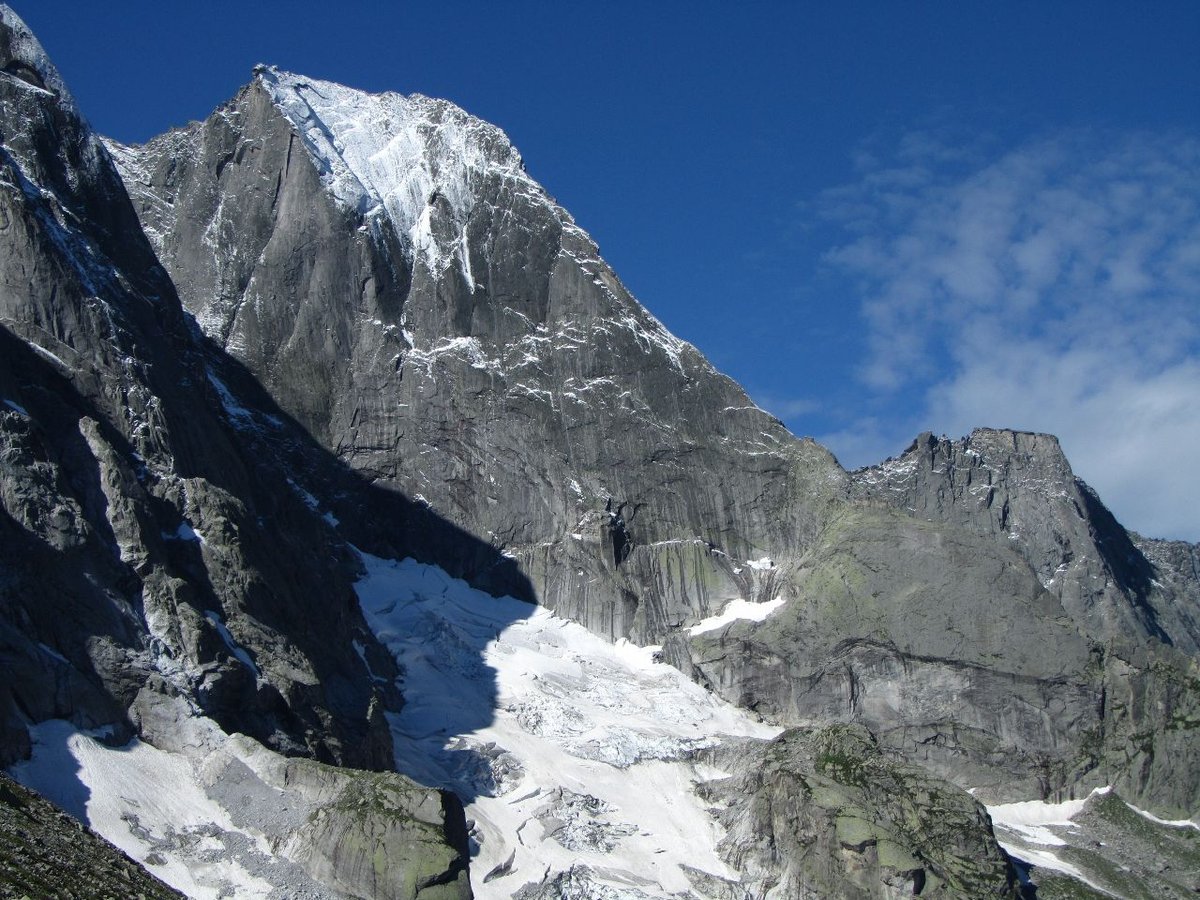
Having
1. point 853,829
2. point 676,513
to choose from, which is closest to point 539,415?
point 676,513

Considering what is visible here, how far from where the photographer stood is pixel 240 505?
131375 mm

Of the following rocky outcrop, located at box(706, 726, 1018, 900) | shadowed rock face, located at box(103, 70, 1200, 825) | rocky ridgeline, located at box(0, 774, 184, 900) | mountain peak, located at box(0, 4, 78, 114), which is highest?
mountain peak, located at box(0, 4, 78, 114)

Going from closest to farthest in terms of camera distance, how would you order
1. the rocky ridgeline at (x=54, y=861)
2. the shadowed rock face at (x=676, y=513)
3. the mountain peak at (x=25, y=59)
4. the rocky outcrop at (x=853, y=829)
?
the rocky ridgeline at (x=54, y=861)
the rocky outcrop at (x=853, y=829)
the mountain peak at (x=25, y=59)
the shadowed rock face at (x=676, y=513)

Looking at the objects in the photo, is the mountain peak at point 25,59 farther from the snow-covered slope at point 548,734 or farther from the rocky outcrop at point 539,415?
the snow-covered slope at point 548,734

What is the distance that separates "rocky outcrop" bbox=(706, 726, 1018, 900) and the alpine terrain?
387 mm

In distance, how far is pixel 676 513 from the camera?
18925 cm

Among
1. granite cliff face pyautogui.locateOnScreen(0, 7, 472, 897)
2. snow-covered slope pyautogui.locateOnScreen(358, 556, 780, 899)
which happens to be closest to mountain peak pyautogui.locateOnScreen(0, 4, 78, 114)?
granite cliff face pyautogui.locateOnScreen(0, 7, 472, 897)

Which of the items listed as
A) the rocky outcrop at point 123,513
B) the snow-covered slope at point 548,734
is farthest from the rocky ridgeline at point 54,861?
the snow-covered slope at point 548,734

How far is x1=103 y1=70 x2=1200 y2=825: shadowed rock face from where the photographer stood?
165500mm

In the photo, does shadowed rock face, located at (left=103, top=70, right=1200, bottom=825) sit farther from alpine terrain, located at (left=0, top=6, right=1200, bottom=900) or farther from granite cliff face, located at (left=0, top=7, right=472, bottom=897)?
granite cliff face, located at (left=0, top=7, right=472, bottom=897)

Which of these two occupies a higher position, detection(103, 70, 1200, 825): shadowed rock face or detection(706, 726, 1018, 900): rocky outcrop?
detection(103, 70, 1200, 825): shadowed rock face

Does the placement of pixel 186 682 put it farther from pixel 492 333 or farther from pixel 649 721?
pixel 492 333

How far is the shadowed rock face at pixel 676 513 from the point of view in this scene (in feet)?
543

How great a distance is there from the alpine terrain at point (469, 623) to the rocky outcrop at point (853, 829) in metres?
0.39
